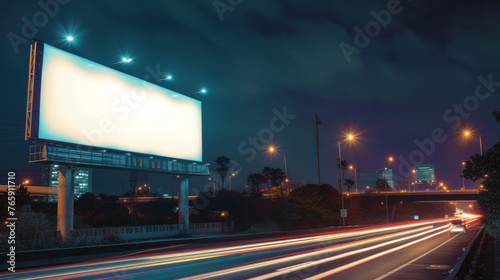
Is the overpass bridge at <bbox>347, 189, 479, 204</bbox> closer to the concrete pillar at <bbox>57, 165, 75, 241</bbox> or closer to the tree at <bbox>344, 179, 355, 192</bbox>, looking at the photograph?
the tree at <bbox>344, 179, 355, 192</bbox>

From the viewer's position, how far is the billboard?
160038 mm

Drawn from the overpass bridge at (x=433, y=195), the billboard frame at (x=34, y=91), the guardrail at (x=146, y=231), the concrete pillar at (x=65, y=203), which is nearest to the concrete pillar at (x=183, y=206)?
the guardrail at (x=146, y=231)

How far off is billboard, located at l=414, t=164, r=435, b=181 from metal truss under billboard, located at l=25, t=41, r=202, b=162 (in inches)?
5179

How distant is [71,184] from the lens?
34250 millimetres

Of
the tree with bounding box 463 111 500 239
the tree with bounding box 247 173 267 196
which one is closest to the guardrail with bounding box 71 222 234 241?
the tree with bounding box 463 111 500 239

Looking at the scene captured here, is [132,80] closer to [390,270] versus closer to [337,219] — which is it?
[390,270]

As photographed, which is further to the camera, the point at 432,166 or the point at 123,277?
the point at 432,166

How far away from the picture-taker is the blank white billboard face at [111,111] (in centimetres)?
3234

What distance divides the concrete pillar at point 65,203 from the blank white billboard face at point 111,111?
286 cm

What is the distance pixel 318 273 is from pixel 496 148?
259 inches

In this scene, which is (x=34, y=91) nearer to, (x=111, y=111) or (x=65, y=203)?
(x=111, y=111)

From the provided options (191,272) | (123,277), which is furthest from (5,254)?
(191,272)

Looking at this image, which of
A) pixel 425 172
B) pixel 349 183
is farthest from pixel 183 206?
pixel 425 172

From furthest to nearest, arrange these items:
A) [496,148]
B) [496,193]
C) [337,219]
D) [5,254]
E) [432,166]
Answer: [432,166]
[337,219]
[5,254]
[496,193]
[496,148]
